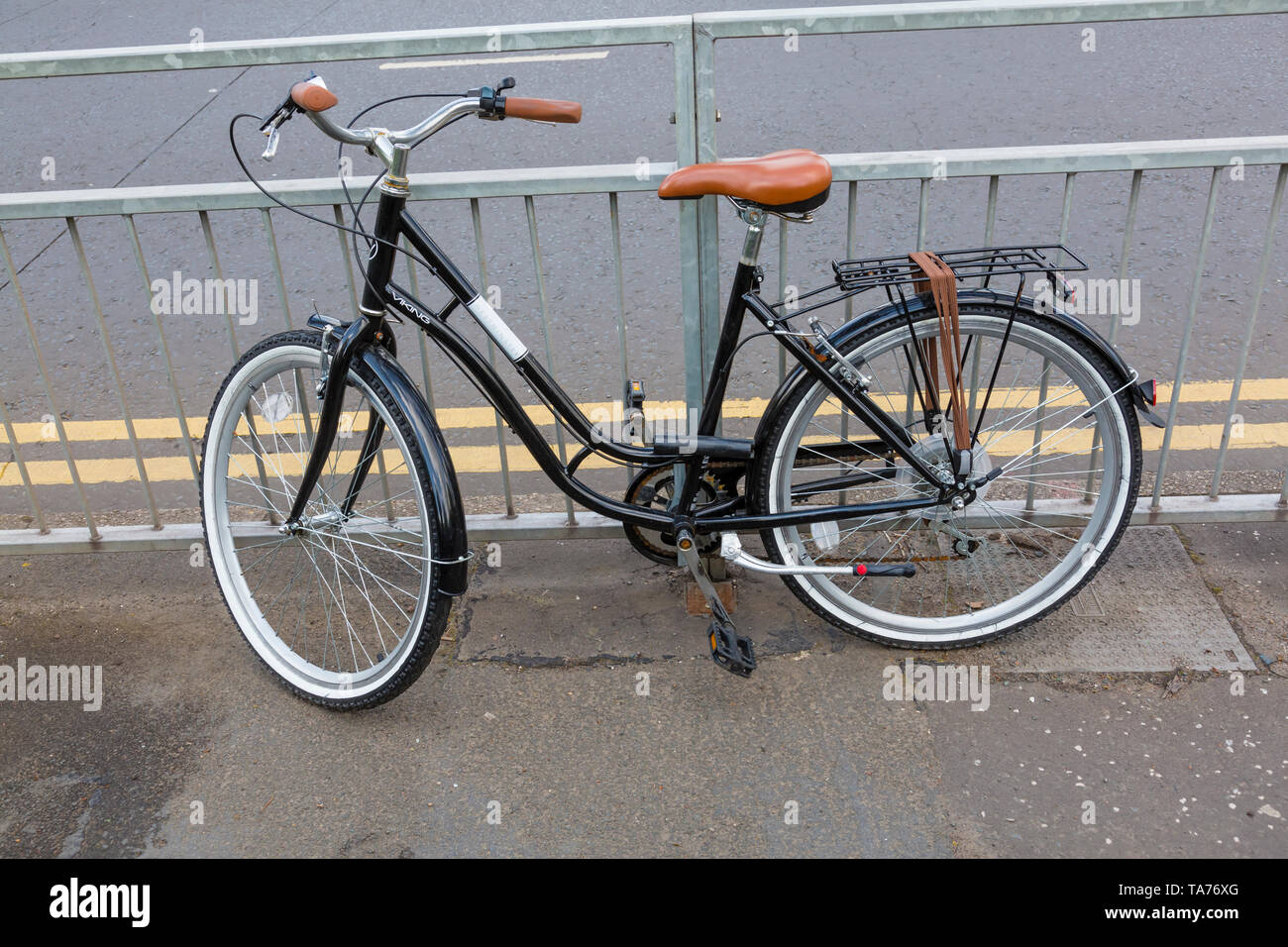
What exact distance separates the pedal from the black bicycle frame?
0.92ft

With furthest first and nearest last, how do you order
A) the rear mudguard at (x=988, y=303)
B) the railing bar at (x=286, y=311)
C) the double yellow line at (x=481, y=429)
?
the double yellow line at (x=481, y=429), the railing bar at (x=286, y=311), the rear mudguard at (x=988, y=303)

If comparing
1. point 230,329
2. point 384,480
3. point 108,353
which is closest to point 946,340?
point 384,480

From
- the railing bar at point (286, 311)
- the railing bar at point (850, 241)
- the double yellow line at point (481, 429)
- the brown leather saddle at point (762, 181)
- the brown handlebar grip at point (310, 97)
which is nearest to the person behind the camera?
the brown handlebar grip at point (310, 97)

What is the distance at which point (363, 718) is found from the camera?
3.07 m

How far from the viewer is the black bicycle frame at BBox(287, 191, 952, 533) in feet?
9.04

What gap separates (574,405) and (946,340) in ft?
3.21

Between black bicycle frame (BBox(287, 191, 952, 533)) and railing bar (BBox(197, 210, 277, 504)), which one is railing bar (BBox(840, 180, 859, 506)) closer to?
black bicycle frame (BBox(287, 191, 952, 533))

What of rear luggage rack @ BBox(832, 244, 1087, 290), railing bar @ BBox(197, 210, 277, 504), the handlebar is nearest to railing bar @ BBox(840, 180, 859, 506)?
rear luggage rack @ BBox(832, 244, 1087, 290)

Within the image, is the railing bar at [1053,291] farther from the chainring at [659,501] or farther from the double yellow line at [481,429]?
the chainring at [659,501]

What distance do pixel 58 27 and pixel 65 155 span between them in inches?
141

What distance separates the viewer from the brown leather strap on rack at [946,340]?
2750 mm

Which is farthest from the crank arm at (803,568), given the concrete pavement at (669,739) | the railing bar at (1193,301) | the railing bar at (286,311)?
the railing bar at (286,311)

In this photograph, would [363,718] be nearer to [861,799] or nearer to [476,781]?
[476,781]
